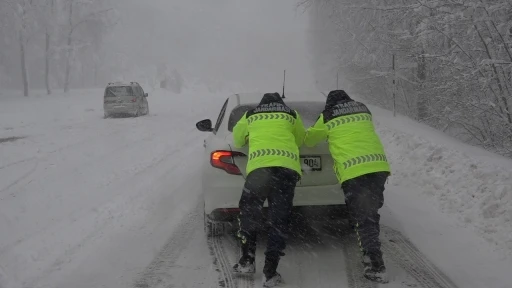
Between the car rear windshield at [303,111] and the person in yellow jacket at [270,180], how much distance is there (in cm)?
121

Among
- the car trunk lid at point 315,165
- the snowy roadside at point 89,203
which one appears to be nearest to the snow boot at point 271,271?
the car trunk lid at point 315,165

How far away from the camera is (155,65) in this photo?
10231 cm

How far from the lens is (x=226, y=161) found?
5117 mm

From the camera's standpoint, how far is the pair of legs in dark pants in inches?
169

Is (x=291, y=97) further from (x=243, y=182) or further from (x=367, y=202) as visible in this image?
(x=367, y=202)

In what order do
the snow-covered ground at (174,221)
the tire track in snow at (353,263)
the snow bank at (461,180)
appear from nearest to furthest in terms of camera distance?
1. the tire track in snow at (353,263)
2. the snow-covered ground at (174,221)
3. the snow bank at (461,180)

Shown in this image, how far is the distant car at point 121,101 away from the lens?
2394 centimetres

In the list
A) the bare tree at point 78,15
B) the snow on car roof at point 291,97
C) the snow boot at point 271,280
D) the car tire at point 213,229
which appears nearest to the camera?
the snow boot at point 271,280

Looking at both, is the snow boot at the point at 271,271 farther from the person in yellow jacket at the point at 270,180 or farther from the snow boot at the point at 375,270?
the snow boot at the point at 375,270

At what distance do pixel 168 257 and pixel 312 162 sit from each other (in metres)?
1.80

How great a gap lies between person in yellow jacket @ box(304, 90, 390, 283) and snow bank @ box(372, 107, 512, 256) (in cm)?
170

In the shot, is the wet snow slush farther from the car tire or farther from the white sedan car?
the white sedan car

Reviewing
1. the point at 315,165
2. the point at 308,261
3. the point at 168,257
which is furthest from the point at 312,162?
the point at 168,257

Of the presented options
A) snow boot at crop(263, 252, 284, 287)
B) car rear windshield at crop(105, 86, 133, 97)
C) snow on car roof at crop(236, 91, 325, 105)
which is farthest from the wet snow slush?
car rear windshield at crop(105, 86, 133, 97)
